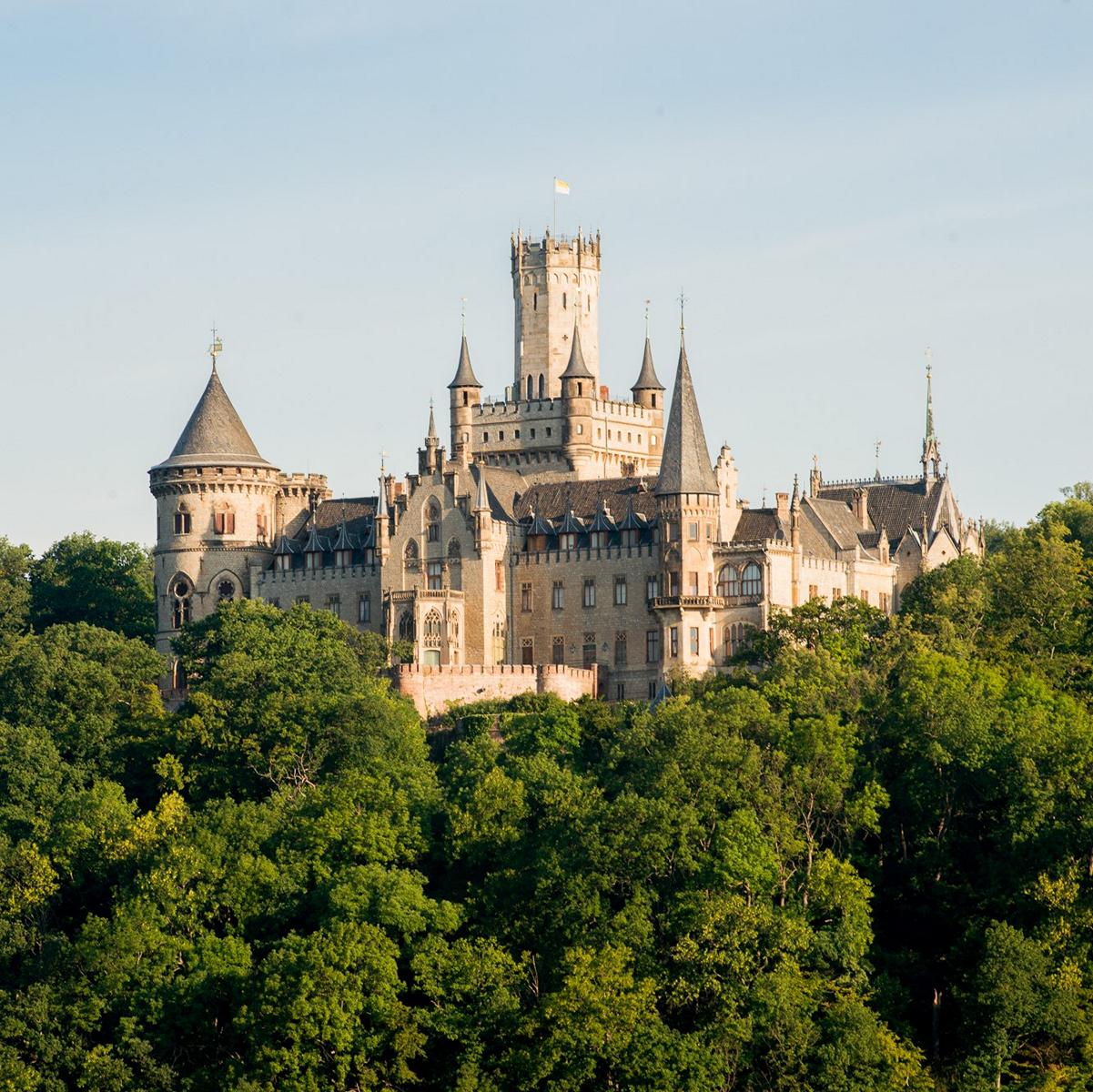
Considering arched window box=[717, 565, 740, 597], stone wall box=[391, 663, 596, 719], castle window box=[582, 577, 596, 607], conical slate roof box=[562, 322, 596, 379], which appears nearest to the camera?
stone wall box=[391, 663, 596, 719]

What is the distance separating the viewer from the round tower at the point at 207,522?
475 feet

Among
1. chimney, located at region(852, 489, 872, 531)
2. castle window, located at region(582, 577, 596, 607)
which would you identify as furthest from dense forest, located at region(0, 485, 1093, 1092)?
chimney, located at region(852, 489, 872, 531)

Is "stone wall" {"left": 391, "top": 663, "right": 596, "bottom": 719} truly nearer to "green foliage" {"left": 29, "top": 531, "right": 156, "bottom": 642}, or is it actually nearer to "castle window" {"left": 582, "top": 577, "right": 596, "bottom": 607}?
"castle window" {"left": 582, "top": 577, "right": 596, "bottom": 607}

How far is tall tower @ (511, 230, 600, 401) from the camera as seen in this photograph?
156 m

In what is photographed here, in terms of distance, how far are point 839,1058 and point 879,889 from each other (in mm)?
11635

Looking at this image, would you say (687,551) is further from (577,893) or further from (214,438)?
(577,893)

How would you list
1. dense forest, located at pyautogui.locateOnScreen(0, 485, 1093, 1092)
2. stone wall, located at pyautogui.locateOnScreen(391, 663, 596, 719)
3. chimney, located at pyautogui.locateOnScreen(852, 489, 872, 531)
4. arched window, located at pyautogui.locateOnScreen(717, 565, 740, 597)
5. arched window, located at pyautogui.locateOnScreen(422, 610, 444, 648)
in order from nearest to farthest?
dense forest, located at pyautogui.locateOnScreen(0, 485, 1093, 1092) → stone wall, located at pyautogui.locateOnScreen(391, 663, 596, 719) → arched window, located at pyautogui.locateOnScreen(717, 565, 740, 597) → arched window, located at pyautogui.locateOnScreen(422, 610, 444, 648) → chimney, located at pyautogui.locateOnScreen(852, 489, 872, 531)

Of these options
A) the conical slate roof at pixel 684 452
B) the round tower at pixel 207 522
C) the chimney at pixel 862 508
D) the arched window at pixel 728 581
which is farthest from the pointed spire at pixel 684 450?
the round tower at pixel 207 522

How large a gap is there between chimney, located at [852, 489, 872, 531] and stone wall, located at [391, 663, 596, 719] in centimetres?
1765

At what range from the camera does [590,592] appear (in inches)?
5492

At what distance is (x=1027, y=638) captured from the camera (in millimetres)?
131250

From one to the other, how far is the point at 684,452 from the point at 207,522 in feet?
73.6

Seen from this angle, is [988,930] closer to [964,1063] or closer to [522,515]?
[964,1063]

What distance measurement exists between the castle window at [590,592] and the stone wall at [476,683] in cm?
387
